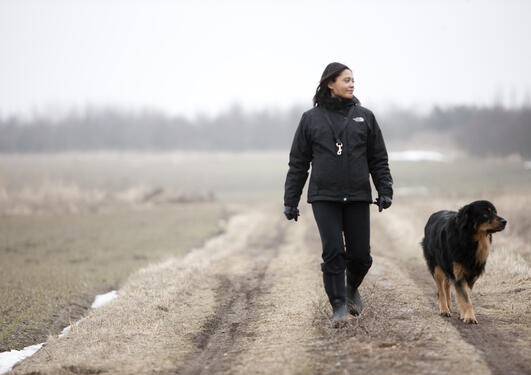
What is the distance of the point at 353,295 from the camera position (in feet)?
20.3

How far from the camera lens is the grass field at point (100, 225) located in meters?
10.1

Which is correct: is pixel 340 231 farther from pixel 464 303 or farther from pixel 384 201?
pixel 464 303

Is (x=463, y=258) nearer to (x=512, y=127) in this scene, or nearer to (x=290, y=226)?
(x=290, y=226)

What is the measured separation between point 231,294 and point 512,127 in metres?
21.3

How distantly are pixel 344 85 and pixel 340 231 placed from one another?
4.89 feet

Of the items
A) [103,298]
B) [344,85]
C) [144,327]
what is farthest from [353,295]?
[103,298]

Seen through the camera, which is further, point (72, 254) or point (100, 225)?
point (100, 225)

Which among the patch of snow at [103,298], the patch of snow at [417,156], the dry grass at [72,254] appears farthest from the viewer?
the patch of snow at [417,156]

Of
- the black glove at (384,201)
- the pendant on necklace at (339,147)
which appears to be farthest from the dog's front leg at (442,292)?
the pendant on necklace at (339,147)

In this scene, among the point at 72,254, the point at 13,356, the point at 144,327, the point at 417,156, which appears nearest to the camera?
the point at 144,327

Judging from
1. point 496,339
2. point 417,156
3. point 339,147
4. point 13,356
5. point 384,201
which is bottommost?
point 417,156

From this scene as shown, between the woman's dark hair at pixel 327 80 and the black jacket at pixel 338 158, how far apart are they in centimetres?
12

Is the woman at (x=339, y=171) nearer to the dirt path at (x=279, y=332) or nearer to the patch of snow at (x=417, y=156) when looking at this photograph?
the dirt path at (x=279, y=332)

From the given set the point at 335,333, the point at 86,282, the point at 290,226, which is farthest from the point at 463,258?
the point at 290,226
